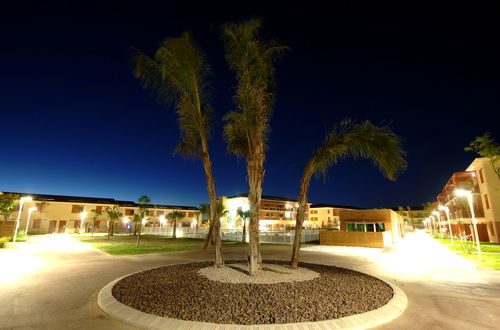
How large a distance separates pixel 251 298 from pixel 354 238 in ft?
69.5

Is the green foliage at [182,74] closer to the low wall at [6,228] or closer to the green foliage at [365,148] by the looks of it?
the green foliage at [365,148]

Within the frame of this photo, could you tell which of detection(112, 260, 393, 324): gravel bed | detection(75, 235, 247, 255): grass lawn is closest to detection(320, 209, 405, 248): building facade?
detection(75, 235, 247, 255): grass lawn

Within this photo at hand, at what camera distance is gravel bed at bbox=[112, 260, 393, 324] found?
4.87m

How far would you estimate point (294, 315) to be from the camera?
486cm

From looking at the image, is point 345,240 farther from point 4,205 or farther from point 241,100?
point 4,205

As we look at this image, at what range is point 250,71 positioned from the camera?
8.64 meters

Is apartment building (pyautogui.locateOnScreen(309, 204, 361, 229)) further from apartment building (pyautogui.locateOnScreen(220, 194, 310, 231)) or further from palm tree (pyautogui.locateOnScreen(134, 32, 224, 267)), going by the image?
palm tree (pyautogui.locateOnScreen(134, 32, 224, 267))

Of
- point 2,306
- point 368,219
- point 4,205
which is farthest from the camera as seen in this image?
point 368,219

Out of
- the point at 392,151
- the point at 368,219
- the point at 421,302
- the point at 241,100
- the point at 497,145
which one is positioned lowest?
the point at 421,302

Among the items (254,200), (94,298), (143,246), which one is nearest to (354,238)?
(254,200)

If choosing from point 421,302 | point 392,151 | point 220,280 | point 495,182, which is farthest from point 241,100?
point 495,182

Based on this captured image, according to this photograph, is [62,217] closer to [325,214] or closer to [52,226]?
[52,226]

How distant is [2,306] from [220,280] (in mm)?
5057

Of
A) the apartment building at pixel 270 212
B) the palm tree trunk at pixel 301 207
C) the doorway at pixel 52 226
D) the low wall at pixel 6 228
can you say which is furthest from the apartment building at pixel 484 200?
the doorway at pixel 52 226
